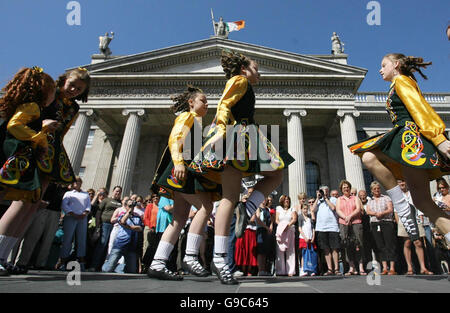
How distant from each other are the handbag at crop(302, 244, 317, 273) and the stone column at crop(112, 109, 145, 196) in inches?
506

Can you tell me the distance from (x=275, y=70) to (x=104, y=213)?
54.8ft

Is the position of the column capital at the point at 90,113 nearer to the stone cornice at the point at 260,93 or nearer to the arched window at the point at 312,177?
the stone cornice at the point at 260,93

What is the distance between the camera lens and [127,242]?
247 inches

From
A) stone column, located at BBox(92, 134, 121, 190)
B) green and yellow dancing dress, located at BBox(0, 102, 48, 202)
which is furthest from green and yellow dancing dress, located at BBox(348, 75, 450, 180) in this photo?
stone column, located at BBox(92, 134, 121, 190)

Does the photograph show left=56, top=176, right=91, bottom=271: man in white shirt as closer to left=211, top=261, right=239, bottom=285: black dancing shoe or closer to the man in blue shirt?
the man in blue shirt

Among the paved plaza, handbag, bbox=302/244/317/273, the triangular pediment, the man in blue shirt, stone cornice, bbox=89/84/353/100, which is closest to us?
the paved plaza

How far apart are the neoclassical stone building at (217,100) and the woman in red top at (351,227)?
10076mm

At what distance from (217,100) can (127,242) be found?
1445 cm

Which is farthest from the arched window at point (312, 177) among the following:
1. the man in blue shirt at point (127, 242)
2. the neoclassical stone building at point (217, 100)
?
the man in blue shirt at point (127, 242)

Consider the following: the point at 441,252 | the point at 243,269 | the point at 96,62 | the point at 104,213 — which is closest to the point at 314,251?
the point at 243,269

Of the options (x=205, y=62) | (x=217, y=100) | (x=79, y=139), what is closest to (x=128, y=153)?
(x=79, y=139)

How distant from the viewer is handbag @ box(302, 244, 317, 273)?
21.7ft

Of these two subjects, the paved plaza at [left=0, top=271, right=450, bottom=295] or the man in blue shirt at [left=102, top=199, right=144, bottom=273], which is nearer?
the paved plaza at [left=0, top=271, right=450, bottom=295]

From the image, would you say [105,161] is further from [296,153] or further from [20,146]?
[20,146]
